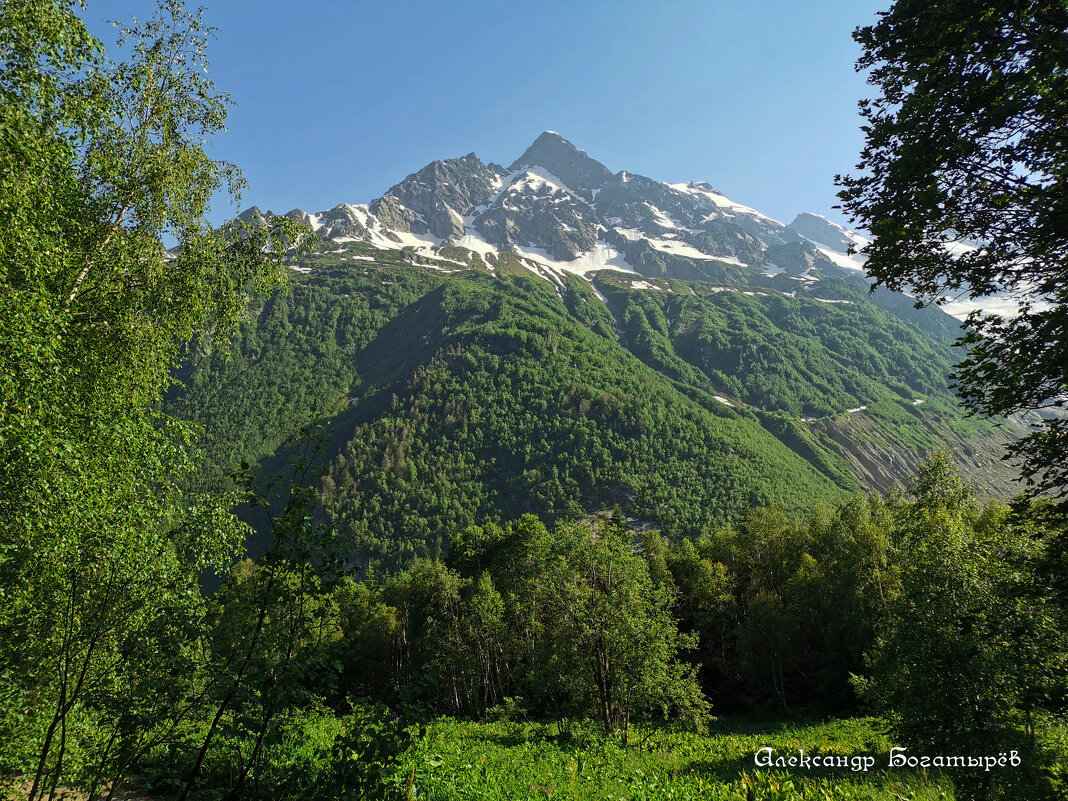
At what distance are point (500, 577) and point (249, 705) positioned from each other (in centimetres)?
4662

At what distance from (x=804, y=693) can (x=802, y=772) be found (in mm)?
38637

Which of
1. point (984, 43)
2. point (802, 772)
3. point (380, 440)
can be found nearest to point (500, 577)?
point (802, 772)

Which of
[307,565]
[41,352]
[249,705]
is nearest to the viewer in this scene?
[249,705]

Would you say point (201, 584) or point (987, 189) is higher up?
point (987, 189)

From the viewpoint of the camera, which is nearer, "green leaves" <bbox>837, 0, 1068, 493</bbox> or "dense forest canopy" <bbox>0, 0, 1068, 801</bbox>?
"dense forest canopy" <bbox>0, 0, 1068, 801</bbox>

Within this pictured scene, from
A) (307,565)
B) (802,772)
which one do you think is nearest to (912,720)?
(802,772)

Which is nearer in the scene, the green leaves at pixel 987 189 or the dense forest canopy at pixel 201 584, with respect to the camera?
the dense forest canopy at pixel 201 584

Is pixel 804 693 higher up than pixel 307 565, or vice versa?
pixel 307 565

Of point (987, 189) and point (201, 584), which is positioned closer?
point (987, 189)

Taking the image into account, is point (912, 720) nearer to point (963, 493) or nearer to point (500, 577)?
point (963, 493)

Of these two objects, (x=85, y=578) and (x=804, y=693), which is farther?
(x=804, y=693)

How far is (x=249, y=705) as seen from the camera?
477cm

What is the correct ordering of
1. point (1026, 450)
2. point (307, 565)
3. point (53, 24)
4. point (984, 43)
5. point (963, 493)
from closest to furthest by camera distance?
point (307, 565) < point (1026, 450) < point (984, 43) < point (53, 24) < point (963, 493)

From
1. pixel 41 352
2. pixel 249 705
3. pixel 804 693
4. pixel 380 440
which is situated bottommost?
pixel 804 693
